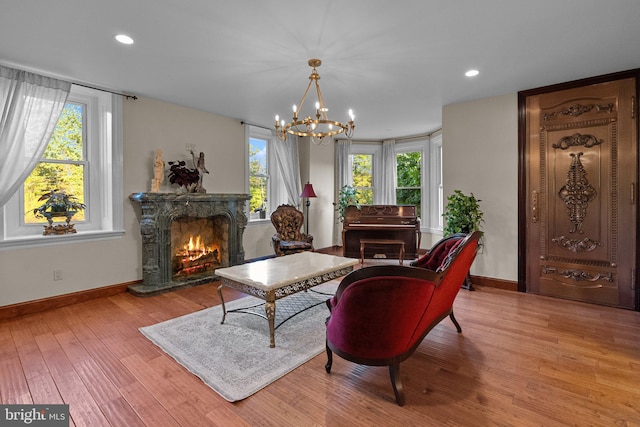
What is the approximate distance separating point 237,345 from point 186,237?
254 cm

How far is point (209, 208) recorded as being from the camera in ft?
14.2

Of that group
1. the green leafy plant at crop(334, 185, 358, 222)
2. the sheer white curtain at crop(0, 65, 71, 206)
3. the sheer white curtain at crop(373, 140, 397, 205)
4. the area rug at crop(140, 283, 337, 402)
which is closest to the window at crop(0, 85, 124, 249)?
the sheer white curtain at crop(0, 65, 71, 206)

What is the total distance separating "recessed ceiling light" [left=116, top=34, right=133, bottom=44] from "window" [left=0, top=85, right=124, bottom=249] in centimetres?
139

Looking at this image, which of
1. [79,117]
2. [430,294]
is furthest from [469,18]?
[79,117]

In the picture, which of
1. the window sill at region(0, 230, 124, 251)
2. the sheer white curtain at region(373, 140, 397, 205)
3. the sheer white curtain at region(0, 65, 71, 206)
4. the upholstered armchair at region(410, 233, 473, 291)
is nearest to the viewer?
the upholstered armchair at region(410, 233, 473, 291)

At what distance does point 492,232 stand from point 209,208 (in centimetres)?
387

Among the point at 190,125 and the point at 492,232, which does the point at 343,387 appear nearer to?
the point at 492,232

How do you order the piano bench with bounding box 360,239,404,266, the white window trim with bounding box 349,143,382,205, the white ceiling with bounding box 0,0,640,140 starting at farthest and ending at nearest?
the white window trim with bounding box 349,143,382,205 < the piano bench with bounding box 360,239,404,266 < the white ceiling with bounding box 0,0,640,140

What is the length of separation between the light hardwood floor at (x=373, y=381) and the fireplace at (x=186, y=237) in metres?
1.00

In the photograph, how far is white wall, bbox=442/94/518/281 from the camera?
3.85 m

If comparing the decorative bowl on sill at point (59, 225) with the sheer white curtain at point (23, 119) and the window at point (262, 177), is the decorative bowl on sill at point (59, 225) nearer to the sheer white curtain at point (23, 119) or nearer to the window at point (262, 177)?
the sheer white curtain at point (23, 119)

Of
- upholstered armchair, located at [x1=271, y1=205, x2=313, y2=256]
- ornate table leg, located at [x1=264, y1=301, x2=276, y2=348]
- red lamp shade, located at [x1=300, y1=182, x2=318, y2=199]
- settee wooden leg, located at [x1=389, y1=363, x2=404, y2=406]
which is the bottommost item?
settee wooden leg, located at [x1=389, y1=363, x2=404, y2=406]

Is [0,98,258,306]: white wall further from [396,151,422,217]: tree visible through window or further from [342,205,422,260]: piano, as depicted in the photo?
[396,151,422,217]: tree visible through window

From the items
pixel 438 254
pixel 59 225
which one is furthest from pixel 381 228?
pixel 59 225
